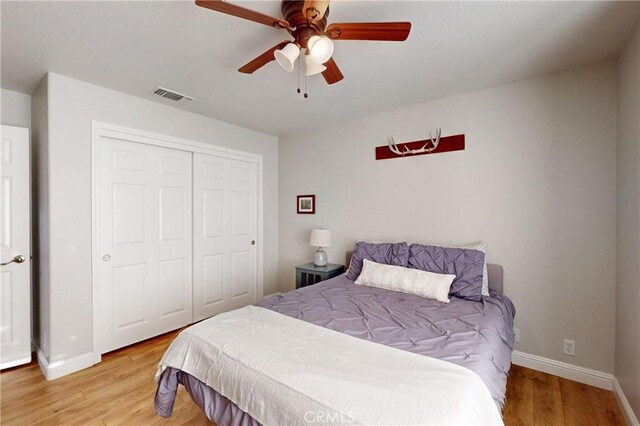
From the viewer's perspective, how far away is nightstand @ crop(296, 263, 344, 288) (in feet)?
10.8

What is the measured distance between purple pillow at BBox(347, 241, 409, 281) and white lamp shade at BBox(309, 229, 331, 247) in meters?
0.57

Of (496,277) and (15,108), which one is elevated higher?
(15,108)

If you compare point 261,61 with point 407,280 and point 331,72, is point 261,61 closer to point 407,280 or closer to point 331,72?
point 331,72

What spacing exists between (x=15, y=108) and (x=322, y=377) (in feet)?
11.3

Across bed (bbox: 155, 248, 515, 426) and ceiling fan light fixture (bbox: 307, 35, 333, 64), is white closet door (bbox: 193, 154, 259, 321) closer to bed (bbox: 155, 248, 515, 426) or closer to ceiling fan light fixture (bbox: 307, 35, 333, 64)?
bed (bbox: 155, 248, 515, 426)

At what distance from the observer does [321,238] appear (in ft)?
11.4

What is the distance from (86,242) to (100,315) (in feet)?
2.17

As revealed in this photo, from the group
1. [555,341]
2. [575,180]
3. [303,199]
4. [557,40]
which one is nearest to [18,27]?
[303,199]

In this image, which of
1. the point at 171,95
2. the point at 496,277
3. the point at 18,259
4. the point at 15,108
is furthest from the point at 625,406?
the point at 15,108

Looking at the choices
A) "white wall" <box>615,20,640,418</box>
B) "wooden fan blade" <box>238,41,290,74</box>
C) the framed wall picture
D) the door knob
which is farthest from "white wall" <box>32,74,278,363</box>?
"white wall" <box>615,20,640,418</box>

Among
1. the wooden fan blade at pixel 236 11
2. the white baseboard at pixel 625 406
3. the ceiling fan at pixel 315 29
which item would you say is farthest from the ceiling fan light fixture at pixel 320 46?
the white baseboard at pixel 625 406

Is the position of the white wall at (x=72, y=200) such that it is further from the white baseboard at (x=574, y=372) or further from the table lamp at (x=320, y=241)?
the white baseboard at (x=574, y=372)

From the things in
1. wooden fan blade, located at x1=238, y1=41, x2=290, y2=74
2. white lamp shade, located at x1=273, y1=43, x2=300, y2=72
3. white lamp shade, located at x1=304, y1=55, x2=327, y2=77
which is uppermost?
wooden fan blade, located at x1=238, y1=41, x2=290, y2=74

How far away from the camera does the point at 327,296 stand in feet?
7.36
